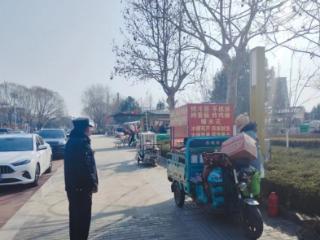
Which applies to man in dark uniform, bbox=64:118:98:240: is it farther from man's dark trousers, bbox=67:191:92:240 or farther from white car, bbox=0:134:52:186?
white car, bbox=0:134:52:186

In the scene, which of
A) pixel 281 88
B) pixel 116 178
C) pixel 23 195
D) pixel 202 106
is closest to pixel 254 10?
pixel 202 106

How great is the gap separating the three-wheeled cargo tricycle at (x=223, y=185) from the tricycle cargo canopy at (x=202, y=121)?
13.1ft

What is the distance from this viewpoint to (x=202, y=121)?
1093 centimetres

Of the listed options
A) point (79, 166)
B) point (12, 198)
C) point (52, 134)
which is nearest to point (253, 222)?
point (79, 166)

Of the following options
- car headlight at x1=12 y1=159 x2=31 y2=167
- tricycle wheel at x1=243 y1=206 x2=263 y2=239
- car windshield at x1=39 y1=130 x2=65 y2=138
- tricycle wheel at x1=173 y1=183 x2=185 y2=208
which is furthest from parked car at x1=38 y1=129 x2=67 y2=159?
tricycle wheel at x1=243 y1=206 x2=263 y2=239

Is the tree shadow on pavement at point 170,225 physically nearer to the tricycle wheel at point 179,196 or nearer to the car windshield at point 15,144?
the tricycle wheel at point 179,196

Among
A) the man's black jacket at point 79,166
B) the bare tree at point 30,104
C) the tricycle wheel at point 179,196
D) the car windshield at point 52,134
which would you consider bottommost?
the tricycle wheel at point 179,196

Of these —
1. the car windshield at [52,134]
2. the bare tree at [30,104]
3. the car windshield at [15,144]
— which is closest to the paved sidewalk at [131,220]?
the car windshield at [15,144]

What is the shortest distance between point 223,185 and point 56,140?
15222mm

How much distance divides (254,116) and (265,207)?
7.88 feet

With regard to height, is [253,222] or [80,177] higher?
[80,177]

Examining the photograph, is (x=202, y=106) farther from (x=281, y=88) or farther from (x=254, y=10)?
(x=281, y=88)

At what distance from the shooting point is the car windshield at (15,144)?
10.9 m

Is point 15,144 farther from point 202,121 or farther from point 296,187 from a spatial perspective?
point 296,187
